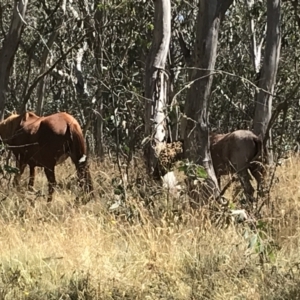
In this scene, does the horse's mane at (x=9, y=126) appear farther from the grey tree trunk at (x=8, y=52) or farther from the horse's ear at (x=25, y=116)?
the grey tree trunk at (x=8, y=52)

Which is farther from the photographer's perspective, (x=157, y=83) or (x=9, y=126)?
(x=9, y=126)

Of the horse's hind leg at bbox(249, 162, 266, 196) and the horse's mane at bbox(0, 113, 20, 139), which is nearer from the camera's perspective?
the horse's hind leg at bbox(249, 162, 266, 196)

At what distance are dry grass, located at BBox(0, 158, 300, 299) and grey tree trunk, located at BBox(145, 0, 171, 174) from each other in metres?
0.57

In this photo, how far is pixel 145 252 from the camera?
19.3 ft

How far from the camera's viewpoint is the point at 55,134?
10484mm

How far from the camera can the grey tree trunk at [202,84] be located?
6836mm

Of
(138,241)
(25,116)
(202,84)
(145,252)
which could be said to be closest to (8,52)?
(25,116)

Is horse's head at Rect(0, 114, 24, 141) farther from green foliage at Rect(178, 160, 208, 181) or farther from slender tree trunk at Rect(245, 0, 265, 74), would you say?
slender tree trunk at Rect(245, 0, 265, 74)

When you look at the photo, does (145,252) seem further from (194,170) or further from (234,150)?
(234,150)

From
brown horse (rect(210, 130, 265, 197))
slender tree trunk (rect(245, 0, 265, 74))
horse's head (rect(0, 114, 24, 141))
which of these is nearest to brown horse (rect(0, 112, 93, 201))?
horse's head (rect(0, 114, 24, 141))

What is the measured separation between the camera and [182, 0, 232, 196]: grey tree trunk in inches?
269

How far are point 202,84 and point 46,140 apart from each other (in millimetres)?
4256

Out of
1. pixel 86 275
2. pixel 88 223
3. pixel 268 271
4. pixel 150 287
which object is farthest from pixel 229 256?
pixel 88 223

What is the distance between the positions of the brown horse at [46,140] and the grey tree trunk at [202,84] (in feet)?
10.8
